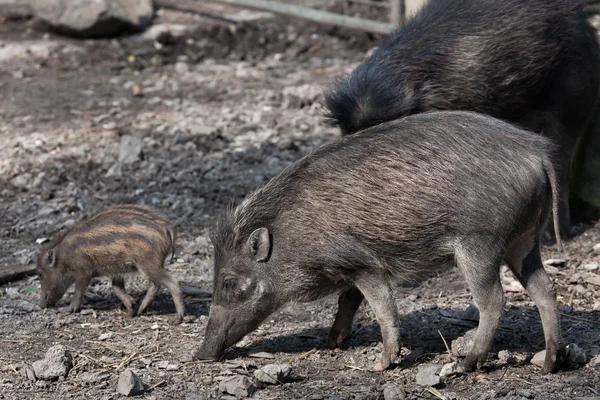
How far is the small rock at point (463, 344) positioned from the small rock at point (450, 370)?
148mm

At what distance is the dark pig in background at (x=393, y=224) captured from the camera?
4840mm

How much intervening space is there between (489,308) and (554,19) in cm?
274

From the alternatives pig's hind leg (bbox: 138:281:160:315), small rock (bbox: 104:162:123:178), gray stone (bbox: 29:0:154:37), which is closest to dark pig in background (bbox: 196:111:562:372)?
pig's hind leg (bbox: 138:281:160:315)

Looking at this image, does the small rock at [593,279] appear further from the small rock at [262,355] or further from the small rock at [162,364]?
the small rock at [162,364]

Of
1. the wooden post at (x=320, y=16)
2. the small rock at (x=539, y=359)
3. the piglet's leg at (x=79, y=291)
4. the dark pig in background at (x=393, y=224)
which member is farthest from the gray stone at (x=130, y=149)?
the small rock at (x=539, y=359)

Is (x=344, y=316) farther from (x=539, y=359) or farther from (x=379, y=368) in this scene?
(x=539, y=359)

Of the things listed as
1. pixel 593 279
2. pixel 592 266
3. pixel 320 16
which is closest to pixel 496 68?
pixel 592 266

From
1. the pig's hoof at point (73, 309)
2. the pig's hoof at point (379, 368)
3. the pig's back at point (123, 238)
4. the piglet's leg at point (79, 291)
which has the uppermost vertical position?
the pig's back at point (123, 238)

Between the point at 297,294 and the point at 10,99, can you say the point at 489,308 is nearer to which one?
the point at 297,294

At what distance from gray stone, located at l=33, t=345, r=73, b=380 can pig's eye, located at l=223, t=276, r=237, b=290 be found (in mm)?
916

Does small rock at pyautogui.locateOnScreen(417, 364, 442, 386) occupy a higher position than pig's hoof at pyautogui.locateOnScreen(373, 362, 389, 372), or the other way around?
small rock at pyautogui.locateOnScreen(417, 364, 442, 386)

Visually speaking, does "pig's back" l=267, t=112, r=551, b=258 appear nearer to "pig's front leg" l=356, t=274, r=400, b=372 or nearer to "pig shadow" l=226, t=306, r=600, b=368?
"pig's front leg" l=356, t=274, r=400, b=372

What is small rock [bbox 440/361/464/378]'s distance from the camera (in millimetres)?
4902

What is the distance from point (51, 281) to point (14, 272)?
17.6 inches
